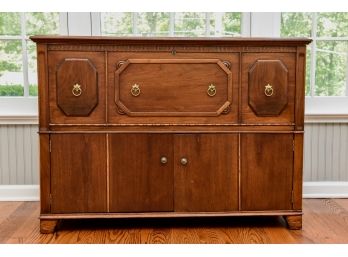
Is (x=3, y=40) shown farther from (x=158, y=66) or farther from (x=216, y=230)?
(x=216, y=230)

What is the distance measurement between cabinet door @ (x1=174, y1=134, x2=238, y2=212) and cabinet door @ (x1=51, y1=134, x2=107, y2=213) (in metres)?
0.41

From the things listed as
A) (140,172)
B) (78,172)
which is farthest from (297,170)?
(78,172)

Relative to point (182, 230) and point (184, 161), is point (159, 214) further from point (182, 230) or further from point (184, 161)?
point (184, 161)

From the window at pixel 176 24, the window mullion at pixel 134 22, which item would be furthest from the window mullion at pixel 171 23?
the window mullion at pixel 134 22

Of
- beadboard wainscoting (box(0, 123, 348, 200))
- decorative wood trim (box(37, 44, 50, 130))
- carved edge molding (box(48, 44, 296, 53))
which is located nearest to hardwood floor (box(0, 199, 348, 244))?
beadboard wainscoting (box(0, 123, 348, 200))

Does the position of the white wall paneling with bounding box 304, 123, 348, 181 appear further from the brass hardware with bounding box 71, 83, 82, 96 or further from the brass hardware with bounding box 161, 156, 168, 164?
the brass hardware with bounding box 71, 83, 82, 96

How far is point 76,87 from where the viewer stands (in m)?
2.24

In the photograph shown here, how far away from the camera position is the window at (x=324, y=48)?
3.08 metres

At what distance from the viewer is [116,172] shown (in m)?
2.30

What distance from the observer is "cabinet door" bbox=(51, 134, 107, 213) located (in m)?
2.27

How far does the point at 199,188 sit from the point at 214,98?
502 millimetres

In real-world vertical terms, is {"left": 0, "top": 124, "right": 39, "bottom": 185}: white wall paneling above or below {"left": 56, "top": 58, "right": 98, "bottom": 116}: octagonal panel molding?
below

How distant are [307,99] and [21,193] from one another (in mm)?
2166

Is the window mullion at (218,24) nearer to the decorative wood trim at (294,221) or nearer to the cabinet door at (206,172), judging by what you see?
the cabinet door at (206,172)
